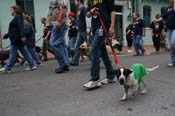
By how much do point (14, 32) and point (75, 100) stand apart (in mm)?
4494

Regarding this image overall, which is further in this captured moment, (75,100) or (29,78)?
(29,78)

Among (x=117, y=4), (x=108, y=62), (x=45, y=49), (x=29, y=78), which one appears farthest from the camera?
(x=117, y=4)

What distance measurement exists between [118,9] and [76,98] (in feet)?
64.2

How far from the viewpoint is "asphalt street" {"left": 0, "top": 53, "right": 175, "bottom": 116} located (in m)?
5.46

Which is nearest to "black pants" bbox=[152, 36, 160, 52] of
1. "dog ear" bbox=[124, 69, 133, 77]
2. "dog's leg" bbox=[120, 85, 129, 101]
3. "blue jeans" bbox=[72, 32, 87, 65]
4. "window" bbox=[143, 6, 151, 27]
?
"blue jeans" bbox=[72, 32, 87, 65]

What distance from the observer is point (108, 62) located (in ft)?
23.6

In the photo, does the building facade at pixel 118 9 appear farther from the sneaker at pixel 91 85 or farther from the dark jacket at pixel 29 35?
the sneaker at pixel 91 85

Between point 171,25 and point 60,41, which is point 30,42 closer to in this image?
point 60,41

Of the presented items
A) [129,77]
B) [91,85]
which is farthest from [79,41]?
[129,77]

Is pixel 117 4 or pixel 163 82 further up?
pixel 117 4

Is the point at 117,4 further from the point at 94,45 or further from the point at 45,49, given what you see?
the point at 94,45

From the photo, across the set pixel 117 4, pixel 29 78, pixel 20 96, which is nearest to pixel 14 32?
pixel 29 78

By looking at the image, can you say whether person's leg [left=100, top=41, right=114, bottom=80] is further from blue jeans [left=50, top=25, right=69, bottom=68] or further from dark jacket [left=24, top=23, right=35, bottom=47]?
dark jacket [left=24, top=23, right=35, bottom=47]

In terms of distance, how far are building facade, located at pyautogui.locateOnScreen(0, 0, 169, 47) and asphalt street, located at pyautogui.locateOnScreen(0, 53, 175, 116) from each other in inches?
411
